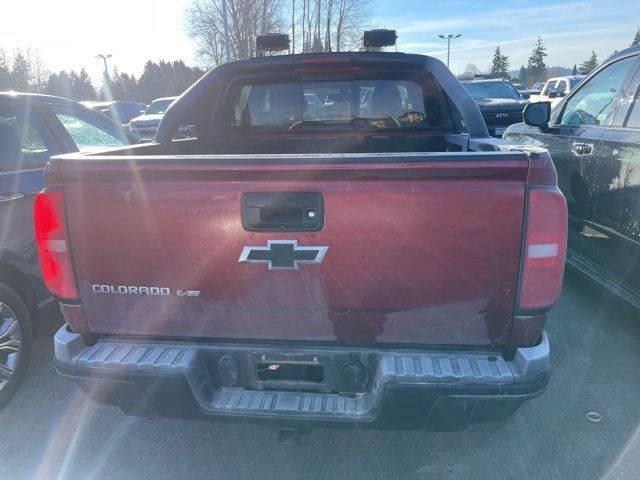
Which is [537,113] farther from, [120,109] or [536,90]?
[536,90]

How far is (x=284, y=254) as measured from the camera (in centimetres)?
184

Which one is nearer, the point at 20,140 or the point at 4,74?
the point at 20,140

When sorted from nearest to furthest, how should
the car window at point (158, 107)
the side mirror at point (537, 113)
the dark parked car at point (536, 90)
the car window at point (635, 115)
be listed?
the car window at point (635, 115), the side mirror at point (537, 113), the car window at point (158, 107), the dark parked car at point (536, 90)

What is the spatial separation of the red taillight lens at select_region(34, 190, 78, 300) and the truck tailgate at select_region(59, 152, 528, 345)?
0.05 metres

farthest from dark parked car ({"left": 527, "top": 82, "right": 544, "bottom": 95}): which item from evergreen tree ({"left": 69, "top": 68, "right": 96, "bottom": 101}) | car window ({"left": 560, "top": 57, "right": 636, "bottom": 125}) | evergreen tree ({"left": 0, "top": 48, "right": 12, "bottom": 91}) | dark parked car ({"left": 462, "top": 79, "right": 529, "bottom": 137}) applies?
evergreen tree ({"left": 69, "top": 68, "right": 96, "bottom": 101})

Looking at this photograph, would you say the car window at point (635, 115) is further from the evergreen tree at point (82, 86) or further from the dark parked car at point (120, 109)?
the evergreen tree at point (82, 86)

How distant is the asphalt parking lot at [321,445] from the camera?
245 centimetres

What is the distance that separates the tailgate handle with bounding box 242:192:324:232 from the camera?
5.97 ft

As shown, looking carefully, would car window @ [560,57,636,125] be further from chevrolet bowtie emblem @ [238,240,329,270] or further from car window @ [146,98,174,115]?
car window @ [146,98,174,115]

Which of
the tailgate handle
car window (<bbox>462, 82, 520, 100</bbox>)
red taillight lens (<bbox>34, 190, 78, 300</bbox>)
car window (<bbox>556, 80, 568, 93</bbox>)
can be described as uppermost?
car window (<bbox>556, 80, 568, 93</bbox>)

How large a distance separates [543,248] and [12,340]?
3.20m

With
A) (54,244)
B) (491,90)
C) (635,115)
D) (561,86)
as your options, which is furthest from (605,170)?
(561,86)

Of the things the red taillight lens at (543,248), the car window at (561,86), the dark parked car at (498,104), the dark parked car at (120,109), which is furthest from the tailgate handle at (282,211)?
the dark parked car at (120,109)

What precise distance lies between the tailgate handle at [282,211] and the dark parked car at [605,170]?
264 cm
